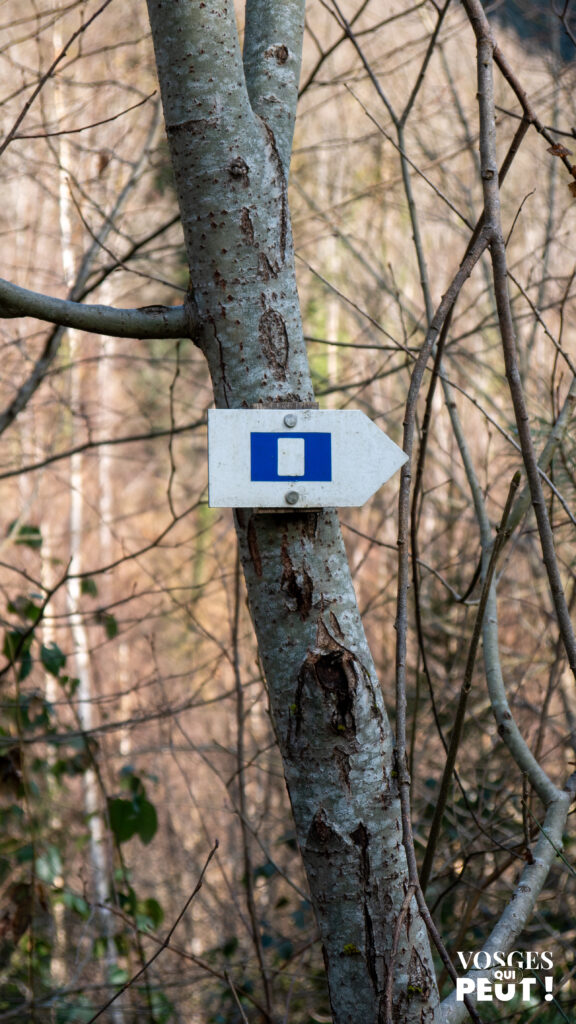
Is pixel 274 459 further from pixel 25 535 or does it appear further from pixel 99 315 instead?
pixel 25 535

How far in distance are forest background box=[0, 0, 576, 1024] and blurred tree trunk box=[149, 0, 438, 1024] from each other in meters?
0.30

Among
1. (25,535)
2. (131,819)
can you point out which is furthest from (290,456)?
(25,535)

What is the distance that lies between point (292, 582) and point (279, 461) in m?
0.16

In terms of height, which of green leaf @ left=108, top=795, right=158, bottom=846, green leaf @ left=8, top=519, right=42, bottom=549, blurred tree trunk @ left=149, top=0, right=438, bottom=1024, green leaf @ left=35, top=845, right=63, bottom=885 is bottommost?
green leaf @ left=35, top=845, right=63, bottom=885

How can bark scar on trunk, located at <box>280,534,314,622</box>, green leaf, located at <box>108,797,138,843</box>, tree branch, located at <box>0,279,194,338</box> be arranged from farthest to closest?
green leaf, located at <box>108,797,138,843</box>, tree branch, located at <box>0,279,194,338</box>, bark scar on trunk, located at <box>280,534,314,622</box>

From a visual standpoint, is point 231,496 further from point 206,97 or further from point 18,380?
point 18,380

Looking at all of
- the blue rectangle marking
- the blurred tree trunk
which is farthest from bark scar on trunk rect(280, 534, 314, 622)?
the blue rectangle marking

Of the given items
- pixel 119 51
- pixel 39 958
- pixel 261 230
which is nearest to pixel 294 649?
→ pixel 261 230

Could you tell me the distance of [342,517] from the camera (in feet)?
16.6

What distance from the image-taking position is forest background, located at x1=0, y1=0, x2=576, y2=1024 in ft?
8.21

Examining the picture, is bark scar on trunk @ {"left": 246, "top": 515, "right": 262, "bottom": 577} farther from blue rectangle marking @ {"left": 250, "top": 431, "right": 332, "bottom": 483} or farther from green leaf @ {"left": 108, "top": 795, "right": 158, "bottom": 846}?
green leaf @ {"left": 108, "top": 795, "right": 158, "bottom": 846}

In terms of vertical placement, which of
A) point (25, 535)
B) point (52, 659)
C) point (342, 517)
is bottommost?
point (52, 659)

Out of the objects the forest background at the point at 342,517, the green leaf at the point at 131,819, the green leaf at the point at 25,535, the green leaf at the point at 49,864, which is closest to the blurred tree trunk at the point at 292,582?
the forest background at the point at 342,517

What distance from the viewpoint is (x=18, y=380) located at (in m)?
4.59
